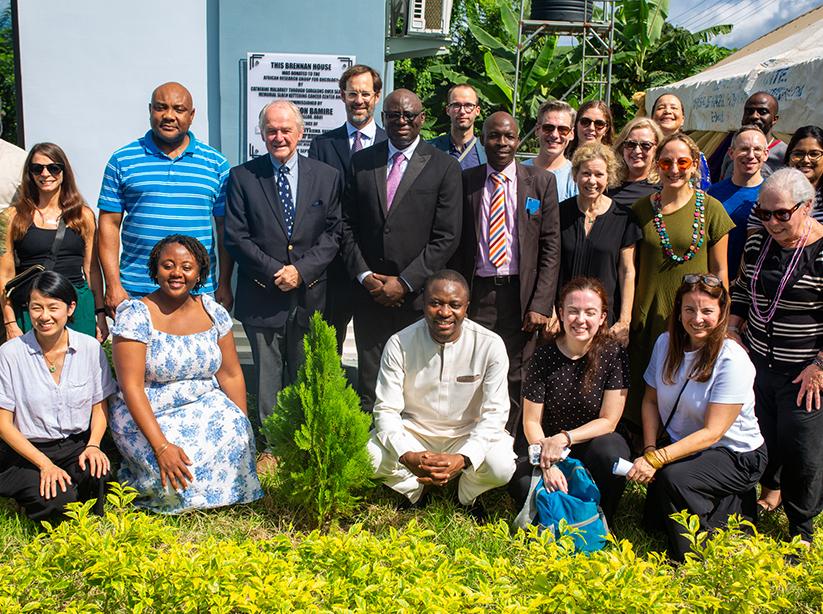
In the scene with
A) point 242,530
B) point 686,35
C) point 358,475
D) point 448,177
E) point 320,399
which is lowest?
point 242,530

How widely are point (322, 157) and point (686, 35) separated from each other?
19.0 metres

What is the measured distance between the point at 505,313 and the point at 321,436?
5.19 feet

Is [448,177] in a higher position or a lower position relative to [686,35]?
lower

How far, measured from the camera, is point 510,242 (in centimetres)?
521

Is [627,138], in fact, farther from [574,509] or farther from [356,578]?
[356,578]

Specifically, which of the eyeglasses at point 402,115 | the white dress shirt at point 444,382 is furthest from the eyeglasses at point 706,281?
the eyeglasses at point 402,115

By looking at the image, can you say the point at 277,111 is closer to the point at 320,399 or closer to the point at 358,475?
the point at 320,399

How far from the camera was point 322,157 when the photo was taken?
592 centimetres

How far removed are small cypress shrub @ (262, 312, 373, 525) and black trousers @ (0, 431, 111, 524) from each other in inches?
41.1

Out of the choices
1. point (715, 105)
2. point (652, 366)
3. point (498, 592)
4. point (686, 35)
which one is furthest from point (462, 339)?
point (686, 35)

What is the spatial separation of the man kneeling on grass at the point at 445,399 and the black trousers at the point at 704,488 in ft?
2.72

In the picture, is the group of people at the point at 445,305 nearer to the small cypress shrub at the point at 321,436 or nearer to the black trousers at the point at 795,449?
the black trousers at the point at 795,449

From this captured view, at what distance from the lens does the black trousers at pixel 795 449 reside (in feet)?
14.5

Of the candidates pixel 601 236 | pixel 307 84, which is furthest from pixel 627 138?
pixel 307 84
